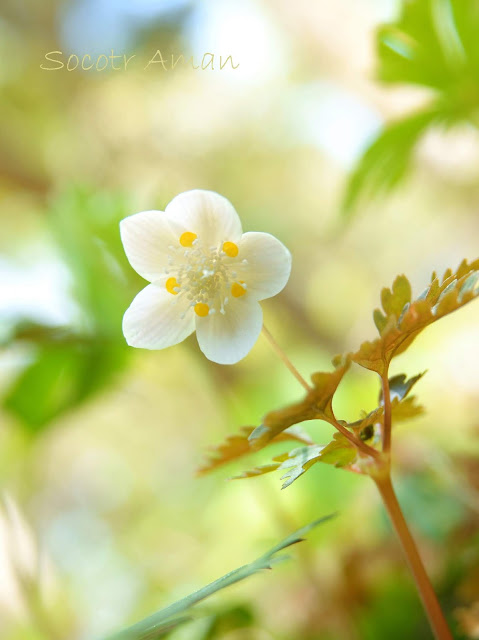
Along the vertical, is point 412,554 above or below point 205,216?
below

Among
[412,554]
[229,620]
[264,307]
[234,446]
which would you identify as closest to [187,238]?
[234,446]

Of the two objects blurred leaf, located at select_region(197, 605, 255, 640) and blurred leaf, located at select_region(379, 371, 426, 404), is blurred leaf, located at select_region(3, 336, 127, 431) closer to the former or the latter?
blurred leaf, located at select_region(197, 605, 255, 640)

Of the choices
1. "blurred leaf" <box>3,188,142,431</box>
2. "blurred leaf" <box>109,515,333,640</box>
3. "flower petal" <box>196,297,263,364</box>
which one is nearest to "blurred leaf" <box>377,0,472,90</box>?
"blurred leaf" <box>3,188,142,431</box>

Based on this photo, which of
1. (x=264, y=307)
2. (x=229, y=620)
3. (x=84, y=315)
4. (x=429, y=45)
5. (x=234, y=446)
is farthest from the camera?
(x=264, y=307)

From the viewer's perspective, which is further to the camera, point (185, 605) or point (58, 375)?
point (58, 375)

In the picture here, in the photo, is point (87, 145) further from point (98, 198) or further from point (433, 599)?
point (433, 599)

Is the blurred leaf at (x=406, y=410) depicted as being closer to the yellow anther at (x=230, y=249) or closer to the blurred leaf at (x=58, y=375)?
the yellow anther at (x=230, y=249)

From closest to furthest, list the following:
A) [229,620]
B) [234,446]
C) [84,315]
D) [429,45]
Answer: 1. [234,446]
2. [229,620]
3. [429,45]
4. [84,315]

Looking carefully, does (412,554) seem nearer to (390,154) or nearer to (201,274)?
(201,274)
